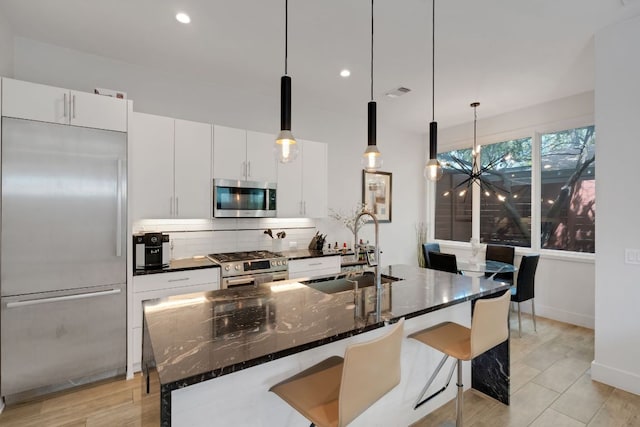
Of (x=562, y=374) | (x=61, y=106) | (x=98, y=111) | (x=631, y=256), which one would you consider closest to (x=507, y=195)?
(x=631, y=256)

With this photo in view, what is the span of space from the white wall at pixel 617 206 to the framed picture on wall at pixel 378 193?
2952 millimetres

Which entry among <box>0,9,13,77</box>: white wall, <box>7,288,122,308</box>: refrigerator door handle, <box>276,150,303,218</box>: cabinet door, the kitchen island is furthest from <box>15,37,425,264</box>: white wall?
the kitchen island

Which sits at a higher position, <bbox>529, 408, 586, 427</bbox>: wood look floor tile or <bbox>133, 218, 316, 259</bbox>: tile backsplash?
<bbox>133, 218, 316, 259</bbox>: tile backsplash

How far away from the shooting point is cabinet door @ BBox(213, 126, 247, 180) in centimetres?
347

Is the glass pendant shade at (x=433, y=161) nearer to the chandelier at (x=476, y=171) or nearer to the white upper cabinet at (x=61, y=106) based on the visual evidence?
the chandelier at (x=476, y=171)

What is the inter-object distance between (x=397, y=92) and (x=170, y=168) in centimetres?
287

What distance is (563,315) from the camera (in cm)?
420

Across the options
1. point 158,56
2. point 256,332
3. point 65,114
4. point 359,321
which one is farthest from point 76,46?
point 359,321

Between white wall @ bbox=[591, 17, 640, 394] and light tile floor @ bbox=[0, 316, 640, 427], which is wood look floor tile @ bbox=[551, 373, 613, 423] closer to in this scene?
light tile floor @ bbox=[0, 316, 640, 427]

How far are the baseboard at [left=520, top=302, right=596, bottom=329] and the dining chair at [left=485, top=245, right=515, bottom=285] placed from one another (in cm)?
54

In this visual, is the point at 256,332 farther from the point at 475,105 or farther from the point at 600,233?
the point at 475,105

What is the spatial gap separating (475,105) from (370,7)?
2.75 metres

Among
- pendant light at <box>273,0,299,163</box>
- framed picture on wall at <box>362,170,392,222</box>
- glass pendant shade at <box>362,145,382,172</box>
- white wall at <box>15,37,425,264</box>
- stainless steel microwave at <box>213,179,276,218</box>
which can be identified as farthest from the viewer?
framed picture on wall at <box>362,170,392,222</box>

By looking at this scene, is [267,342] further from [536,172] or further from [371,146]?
[536,172]
